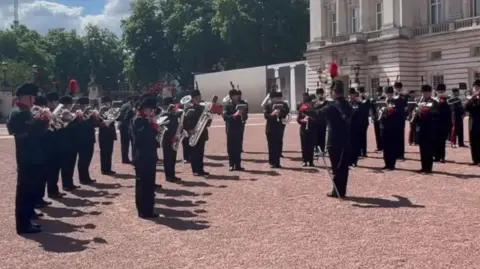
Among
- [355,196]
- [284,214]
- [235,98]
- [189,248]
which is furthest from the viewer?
[235,98]

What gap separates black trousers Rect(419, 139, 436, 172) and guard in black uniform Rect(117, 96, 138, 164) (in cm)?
671

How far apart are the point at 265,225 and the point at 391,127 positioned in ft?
21.3

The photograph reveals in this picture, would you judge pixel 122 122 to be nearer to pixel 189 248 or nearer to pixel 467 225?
pixel 189 248

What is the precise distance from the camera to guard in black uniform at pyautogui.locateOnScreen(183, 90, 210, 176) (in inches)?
548

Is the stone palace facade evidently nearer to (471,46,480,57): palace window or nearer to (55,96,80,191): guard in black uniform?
(471,46,480,57): palace window

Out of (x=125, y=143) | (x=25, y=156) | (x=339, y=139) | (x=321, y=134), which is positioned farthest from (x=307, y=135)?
(x=25, y=156)

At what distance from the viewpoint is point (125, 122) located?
1623cm

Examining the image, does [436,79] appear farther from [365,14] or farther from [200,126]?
[200,126]

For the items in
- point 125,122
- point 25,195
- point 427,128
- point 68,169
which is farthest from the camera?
point 125,122

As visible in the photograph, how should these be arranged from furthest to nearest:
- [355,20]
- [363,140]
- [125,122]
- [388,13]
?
[355,20]
[388,13]
[363,140]
[125,122]

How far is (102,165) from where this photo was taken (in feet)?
50.5

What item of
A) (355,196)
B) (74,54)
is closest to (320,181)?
(355,196)

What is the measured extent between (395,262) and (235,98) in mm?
→ 9108

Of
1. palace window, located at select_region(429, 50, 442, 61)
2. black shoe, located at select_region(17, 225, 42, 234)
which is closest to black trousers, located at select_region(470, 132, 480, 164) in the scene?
black shoe, located at select_region(17, 225, 42, 234)
